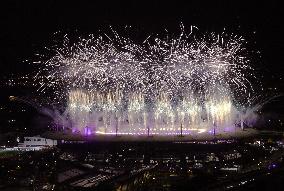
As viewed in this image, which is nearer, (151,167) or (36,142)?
(151,167)

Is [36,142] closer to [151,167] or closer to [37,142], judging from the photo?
[37,142]

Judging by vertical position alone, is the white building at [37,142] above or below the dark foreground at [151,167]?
above

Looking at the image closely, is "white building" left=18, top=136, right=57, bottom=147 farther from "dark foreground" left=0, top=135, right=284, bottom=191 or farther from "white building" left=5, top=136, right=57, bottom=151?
"dark foreground" left=0, top=135, right=284, bottom=191

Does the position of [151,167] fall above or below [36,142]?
below

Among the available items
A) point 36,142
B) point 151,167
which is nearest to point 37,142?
point 36,142

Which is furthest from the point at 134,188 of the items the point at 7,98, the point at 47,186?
the point at 7,98

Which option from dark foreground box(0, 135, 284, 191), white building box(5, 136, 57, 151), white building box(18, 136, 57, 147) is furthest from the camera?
white building box(18, 136, 57, 147)

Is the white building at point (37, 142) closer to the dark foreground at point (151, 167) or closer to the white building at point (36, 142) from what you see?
the white building at point (36, 142)

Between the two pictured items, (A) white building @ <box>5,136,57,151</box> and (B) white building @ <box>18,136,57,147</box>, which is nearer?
(A) white building @ <box>5,136,57,151</box>

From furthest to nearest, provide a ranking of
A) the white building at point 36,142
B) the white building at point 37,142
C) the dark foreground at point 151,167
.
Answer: the white building at point 37,142, the white building at point 36,142, the dark foreground at point 151,167

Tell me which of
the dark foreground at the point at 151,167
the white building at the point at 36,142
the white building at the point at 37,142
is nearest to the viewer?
the dark foreground at the point at 151,167

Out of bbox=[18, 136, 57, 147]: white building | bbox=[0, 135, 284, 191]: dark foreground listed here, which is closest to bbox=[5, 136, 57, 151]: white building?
bbox=[18, 136, 57, 147]: white building

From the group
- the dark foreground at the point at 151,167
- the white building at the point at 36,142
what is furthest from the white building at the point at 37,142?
the dark foreground at the point at 151,167

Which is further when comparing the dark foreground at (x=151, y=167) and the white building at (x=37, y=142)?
the white building at (x=37, y=142)
